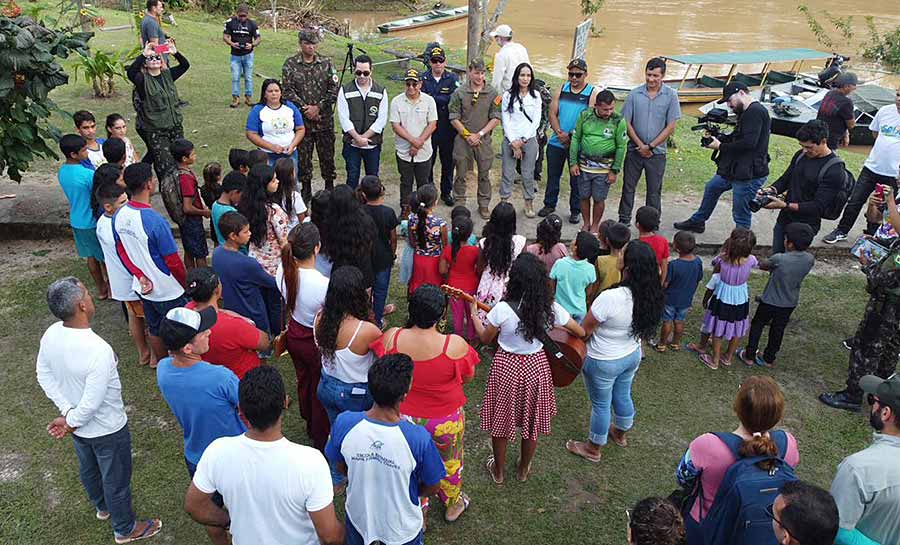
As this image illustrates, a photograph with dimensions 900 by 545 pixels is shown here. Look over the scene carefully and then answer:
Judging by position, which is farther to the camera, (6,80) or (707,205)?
(707,205)

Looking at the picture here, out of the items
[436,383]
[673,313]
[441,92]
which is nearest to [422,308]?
[436,383]

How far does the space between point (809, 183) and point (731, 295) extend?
1.63 metres

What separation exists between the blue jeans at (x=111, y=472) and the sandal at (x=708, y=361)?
424cm

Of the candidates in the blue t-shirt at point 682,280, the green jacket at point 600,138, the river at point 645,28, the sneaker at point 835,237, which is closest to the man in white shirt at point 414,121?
the green jacket at point 600,138

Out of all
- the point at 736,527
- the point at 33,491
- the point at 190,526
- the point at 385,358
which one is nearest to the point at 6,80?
the point at 33,491

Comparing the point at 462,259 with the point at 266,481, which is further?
the point at 462,259

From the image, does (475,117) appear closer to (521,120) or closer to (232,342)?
(521,120)

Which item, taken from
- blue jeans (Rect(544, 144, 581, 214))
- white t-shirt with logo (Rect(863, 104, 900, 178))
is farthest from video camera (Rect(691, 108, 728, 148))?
white t-shirt with logo (Rect(863, 104, 900, 178))

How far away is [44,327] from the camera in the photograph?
5645 millimetres

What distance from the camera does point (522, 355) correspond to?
12.5 ft

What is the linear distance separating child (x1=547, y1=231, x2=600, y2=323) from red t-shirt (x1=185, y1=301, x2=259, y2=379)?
2045mm

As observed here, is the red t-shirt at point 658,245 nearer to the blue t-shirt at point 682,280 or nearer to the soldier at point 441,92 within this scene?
the blue t-shirt at point 682,280

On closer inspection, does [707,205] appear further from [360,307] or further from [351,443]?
[351,443]

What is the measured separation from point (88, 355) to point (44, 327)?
3022 mm
